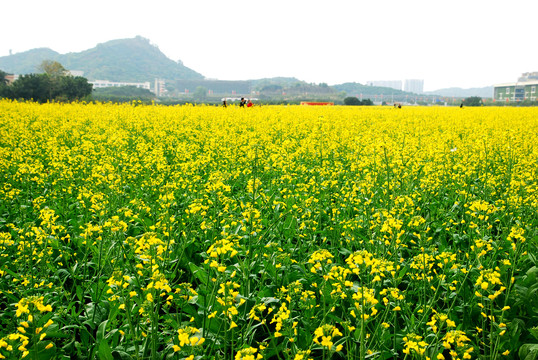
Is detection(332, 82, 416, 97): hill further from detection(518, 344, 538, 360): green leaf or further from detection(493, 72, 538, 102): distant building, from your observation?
detection(518, 344, 538, 360): green leaf

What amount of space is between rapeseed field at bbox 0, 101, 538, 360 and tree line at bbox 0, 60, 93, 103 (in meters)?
34.2

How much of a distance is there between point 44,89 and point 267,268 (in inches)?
1611

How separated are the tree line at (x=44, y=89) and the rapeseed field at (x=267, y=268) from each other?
34.2 meters

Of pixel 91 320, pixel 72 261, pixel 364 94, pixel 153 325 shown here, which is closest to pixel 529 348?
pixel 153 325

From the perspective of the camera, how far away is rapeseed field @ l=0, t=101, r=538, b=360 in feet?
7.18

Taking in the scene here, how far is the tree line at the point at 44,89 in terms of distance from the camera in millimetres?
35344

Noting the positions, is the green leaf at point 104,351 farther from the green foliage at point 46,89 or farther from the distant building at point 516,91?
the distant building at point 516,91

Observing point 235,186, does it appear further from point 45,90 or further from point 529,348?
point 45,90

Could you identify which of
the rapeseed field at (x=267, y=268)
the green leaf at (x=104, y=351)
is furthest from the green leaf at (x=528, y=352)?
the green leaf at (x=104, y=351)

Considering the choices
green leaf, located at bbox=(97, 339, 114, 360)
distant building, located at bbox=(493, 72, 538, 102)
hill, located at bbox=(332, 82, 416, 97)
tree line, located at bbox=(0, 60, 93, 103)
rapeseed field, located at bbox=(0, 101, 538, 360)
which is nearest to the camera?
rapeseed field, located at bbox=(0, 101, 538, 360)

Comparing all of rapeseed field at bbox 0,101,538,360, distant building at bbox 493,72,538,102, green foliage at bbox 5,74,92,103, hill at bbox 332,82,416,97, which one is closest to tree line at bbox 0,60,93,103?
green foliage at bbox 5,74,92,103

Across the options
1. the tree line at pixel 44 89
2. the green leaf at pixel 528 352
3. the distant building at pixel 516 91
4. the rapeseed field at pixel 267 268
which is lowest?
the green leaf at pixel 528 352

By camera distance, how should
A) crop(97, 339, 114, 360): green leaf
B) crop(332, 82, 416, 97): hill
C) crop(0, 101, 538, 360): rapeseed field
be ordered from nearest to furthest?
crop(0, 101, 538, 360): rapeseed field, crop(97, 339, 114, 360): green leaf, crop(332, 82, 416, 97): hill

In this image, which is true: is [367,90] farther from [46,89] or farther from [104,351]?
[104,351]
